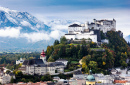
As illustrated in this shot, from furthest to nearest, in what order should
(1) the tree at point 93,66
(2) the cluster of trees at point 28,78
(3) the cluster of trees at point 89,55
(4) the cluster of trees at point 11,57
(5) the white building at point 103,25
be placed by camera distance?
(4) the cluster of trees at point 11,57 < (5) the white building at point 103,25 < (3) the cluster of trees at point 89,55 < (1) the tree at point 93,66 < (2) the cluster of trees at point 28,78

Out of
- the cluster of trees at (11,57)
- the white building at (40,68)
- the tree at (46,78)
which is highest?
the cluster of trees at (11,57)

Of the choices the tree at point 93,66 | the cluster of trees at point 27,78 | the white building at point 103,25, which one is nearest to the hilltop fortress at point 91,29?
the white building at point 103,25

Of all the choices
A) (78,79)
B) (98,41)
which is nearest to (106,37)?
(98,41)

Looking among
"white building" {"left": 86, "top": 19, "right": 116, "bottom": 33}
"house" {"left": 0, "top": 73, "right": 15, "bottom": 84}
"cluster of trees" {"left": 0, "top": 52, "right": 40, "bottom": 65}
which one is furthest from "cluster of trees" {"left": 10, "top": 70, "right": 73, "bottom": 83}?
"cluster of trees" {"left": 0, "top": 52, "right": 40, "bottom": 65}

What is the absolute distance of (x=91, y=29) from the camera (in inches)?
3917

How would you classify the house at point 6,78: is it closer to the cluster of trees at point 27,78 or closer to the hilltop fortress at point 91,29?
the cluster of trees at point 27,78

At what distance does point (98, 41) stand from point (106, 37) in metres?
6.57

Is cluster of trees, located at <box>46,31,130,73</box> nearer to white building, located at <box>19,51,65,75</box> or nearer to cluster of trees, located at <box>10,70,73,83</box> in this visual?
white building, located at <box>19,51,65,75</box>

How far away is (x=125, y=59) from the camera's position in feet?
311

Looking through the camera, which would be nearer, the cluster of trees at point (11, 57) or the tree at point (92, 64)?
the tree at point (92, 64)

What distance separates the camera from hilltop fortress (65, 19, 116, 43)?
9599 centimetres

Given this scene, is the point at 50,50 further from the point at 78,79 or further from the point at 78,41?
the point at 78,79

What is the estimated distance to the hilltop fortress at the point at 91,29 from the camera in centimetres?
9599

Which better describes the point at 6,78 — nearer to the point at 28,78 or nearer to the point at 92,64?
the point at 28,78
